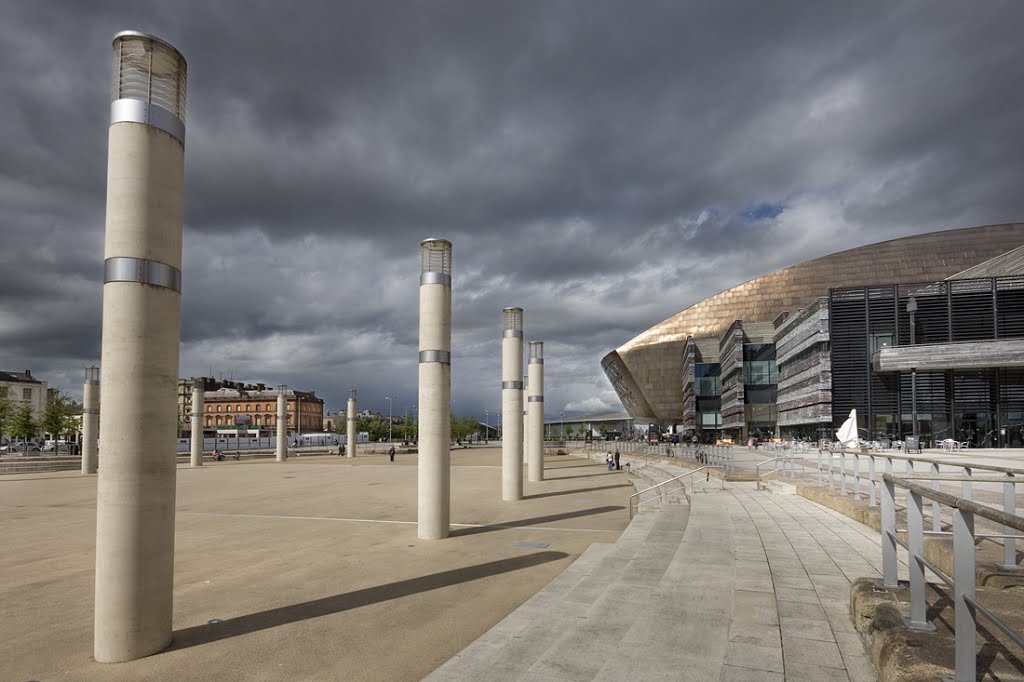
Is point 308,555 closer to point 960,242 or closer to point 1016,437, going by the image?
point 1016,437

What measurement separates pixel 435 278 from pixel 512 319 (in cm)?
1018

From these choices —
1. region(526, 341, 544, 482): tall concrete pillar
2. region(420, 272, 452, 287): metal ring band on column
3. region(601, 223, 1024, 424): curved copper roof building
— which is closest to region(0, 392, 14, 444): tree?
region(526, 341, 544, 482): tall concrete pillar

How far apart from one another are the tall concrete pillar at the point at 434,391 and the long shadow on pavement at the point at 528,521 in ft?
3.58

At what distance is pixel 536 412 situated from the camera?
3180 cm

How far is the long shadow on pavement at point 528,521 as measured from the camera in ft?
52.4

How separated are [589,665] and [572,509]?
1429 cm

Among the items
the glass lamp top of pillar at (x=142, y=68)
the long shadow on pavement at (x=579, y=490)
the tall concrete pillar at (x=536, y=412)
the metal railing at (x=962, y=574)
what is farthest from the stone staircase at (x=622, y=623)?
the tall concrete pillar at (x=536, y=412)

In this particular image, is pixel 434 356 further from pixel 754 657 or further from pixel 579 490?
pixel 579 490

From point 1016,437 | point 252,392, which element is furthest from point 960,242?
point 252,392

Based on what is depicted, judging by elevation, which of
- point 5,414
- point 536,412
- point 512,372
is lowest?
point 5,414

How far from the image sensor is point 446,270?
15.2 meters

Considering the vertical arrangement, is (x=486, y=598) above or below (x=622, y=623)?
below

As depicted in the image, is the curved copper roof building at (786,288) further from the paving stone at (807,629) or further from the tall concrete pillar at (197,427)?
the paving stone at (807,629)

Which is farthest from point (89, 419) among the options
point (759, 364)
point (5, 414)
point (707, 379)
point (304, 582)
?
point (707, 379)
